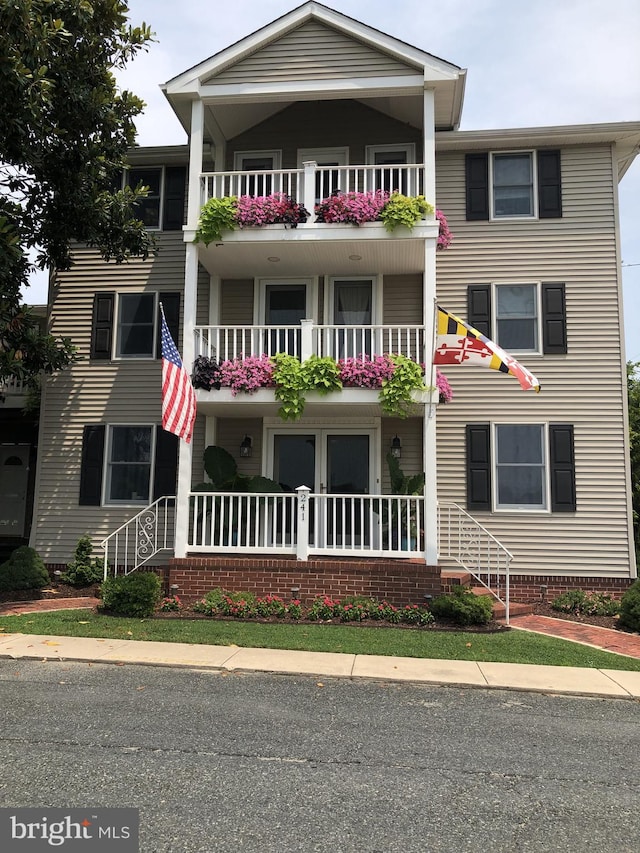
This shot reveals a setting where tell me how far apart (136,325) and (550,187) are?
353 inches

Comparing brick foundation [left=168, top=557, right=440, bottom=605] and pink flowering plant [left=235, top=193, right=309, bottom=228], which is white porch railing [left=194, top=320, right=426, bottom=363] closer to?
pink flowering plant [left=235, top=193, right=309, bottom=228]

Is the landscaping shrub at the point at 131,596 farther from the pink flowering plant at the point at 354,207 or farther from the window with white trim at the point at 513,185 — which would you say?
the window with white trim at the point at 513,185

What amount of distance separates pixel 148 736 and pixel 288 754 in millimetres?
1147

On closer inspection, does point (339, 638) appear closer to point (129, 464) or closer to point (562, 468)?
point (562, 468)

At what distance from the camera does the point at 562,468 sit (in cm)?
1259

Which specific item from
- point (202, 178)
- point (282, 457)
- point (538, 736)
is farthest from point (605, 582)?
point (202, 178)

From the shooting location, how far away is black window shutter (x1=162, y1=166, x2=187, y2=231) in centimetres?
1437

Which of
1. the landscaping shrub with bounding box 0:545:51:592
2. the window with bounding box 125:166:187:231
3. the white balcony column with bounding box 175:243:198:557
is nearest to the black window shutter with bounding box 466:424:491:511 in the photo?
the white balcony column with bounding box 175:243:198:557

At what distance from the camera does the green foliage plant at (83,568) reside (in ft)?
42.5

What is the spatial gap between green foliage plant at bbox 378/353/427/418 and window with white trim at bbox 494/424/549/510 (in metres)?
2.68

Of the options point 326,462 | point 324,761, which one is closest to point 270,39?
point 326,462

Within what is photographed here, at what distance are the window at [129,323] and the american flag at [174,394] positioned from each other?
12.0 feet

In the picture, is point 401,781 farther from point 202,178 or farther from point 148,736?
point 202,178

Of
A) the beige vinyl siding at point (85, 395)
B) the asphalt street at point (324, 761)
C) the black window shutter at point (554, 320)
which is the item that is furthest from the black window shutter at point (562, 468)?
the beige vinyl siding at point (85, 395)
